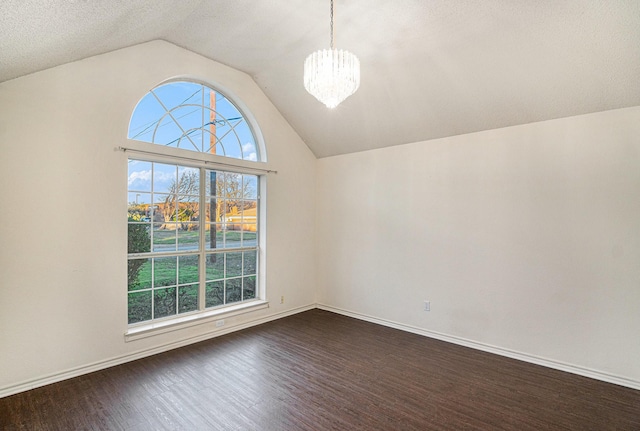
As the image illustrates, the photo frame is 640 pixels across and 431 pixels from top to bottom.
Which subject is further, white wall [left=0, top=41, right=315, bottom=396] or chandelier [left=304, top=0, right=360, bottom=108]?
white wall [left=0, top=41, right=315, bottom=396]

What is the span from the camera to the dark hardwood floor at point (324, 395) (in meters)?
2.27

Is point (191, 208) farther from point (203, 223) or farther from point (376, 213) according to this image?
point (376, 213)

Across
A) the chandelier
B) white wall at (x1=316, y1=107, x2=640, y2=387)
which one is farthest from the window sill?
the chandelier

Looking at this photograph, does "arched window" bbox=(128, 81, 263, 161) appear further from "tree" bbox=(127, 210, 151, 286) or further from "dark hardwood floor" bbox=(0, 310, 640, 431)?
"dark hardwood floor" bbox=(0, 310, 640, 431)

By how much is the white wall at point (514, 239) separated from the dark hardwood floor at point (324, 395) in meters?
0.39

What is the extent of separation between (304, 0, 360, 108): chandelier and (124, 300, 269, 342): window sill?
293 cm

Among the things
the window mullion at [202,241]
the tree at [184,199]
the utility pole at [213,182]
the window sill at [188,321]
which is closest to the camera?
the window sill at [188,321]

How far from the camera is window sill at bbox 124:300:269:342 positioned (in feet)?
10.8

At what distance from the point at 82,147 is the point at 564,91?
4.46 metres

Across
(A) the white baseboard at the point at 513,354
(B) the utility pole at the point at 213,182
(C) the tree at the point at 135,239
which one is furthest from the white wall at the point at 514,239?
(C) the tree at the point at 135,239

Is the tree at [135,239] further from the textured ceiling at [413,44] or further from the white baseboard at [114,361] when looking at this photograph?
the textured ceiling at [413,44]

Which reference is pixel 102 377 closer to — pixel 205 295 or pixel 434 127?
pixel 205 295

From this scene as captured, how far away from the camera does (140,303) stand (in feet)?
11.3

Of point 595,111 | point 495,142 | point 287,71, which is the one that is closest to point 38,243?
point 287,71
